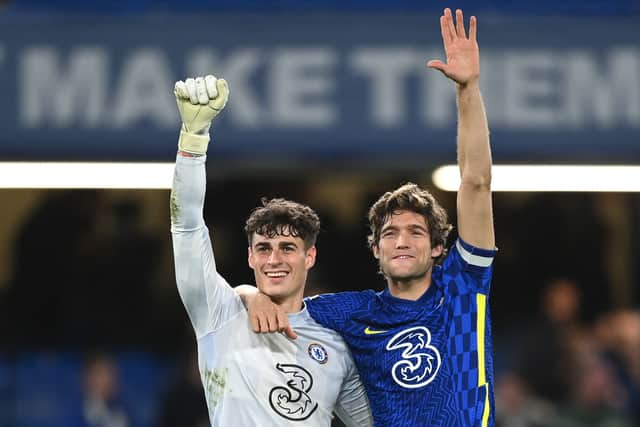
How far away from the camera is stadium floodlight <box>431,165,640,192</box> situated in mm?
9242

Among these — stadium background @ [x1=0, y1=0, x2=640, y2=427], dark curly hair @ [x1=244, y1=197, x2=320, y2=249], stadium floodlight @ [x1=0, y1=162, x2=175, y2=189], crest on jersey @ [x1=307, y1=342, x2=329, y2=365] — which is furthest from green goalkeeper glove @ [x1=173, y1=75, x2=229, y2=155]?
stadium floodlight @ [x1=0, y1=162, x2=175, y2=189]

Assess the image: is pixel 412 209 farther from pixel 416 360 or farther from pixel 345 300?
pixel 416 360

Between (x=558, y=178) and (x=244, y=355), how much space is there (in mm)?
4382

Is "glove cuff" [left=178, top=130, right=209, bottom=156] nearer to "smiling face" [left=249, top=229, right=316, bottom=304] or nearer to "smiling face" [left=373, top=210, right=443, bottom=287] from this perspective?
"smiling face" [left=249, top=229, right=316, bottom=304]

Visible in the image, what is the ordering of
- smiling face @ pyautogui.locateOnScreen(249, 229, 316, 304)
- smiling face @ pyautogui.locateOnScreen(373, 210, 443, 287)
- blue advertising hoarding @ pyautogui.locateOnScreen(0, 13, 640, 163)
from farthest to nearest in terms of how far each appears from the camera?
blue advertising hoarding @ pyautogui.locateOnScreen(0, 13, 640, 163)
smiling face @ pyautogui.locateOnScreen(249, 229, 316, 304)
smiling face @ pyautogui.locateOnScreen(373, 210, 443, 287)

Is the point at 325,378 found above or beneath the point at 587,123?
beneath

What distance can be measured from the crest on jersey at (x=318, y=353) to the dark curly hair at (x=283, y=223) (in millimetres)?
416

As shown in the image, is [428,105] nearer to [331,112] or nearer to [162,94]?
[331,112]

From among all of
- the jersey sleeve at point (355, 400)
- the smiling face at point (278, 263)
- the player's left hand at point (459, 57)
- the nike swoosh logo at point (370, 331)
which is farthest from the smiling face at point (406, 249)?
the player's left hand at point (459, 57)

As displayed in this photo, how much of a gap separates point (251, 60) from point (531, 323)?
2.71 m

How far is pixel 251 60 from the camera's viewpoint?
8828 mm

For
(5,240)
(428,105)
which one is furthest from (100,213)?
(428,105)

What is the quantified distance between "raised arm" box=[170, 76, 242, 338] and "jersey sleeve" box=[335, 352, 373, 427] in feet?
2.36

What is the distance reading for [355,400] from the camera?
5.77 m
